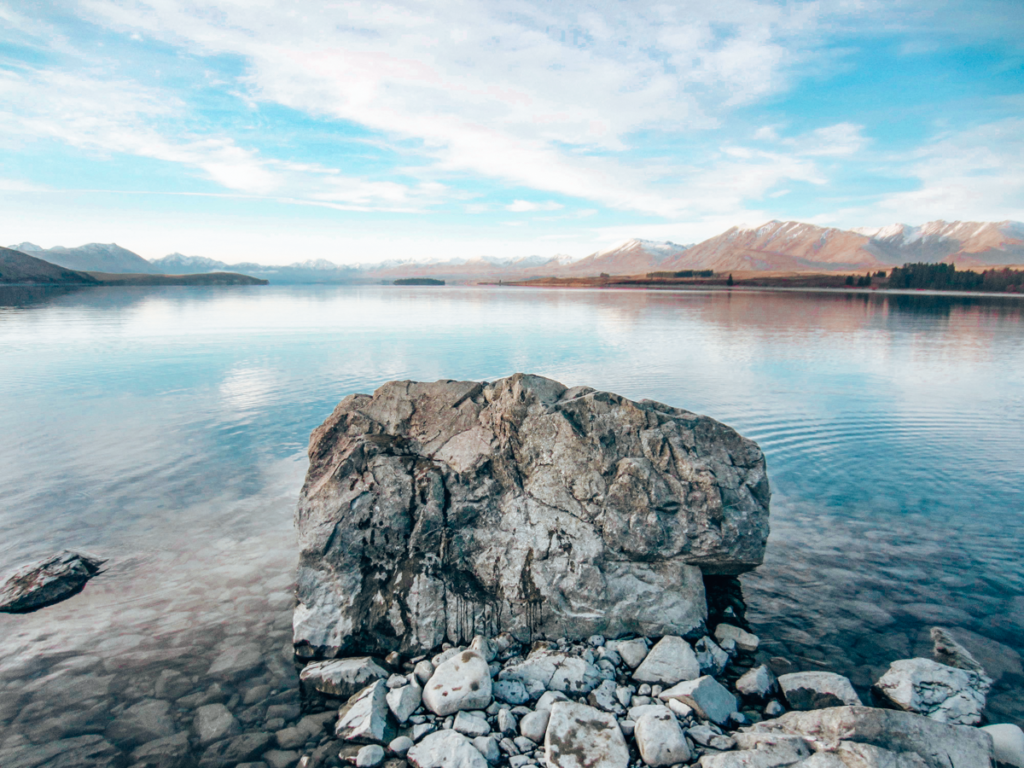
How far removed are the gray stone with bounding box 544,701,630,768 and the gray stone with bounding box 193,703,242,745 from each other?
419cm

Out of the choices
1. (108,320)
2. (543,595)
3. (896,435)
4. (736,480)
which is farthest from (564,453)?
(108,320)

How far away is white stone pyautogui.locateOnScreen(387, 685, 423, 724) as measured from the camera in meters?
7.19

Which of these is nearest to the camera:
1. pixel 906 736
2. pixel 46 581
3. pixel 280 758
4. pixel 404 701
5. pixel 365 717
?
pixel 906 736

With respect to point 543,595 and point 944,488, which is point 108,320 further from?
point 944,488

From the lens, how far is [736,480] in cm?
1023

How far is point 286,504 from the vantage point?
14203mm

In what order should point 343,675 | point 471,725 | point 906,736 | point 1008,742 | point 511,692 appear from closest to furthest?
point 906,736, point 1008,742, point 471,725, point 511,692, point 343,675

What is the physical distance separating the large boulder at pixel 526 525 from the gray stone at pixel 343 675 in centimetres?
57

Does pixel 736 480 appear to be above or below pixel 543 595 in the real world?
above

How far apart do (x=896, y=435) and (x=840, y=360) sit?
1868 cm

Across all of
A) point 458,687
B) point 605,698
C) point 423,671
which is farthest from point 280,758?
point 605,698

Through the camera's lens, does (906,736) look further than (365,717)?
No

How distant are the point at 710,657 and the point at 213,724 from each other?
23.6 ft

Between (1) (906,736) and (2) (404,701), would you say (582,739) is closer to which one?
(2) (404,701)
